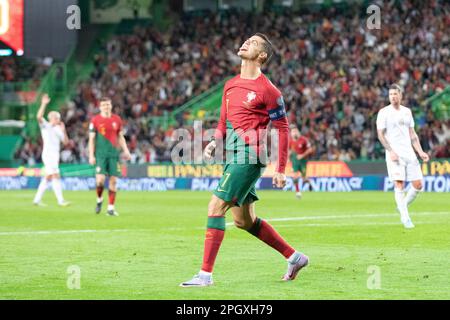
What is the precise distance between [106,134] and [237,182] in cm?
1227

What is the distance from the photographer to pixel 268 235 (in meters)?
10.3

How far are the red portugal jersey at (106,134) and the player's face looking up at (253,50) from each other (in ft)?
39.2

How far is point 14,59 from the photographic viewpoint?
48.7 metres

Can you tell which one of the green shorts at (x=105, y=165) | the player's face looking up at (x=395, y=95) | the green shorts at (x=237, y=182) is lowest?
the green shorts at (x=105, y=165)

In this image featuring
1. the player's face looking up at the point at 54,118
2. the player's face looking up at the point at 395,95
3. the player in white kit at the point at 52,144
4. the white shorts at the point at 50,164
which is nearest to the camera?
the player's face looking up at the point at 395,95

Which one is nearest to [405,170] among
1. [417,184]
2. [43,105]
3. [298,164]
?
[417,184]

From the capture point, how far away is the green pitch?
9.20 m

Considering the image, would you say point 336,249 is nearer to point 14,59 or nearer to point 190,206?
point 190,206

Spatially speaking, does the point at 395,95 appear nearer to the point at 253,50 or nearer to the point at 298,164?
the point at 253,50

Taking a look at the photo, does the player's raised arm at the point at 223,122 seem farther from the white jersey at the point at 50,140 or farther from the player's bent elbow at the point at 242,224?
the white jersey at the point at 50,140

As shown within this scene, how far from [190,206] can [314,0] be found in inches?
947

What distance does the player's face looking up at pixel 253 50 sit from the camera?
32.4ft

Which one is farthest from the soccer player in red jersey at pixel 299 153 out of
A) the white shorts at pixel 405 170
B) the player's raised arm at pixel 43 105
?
the white shorts at pixel 405 170

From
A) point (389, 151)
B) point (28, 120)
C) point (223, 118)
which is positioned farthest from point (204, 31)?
point (223, 118)
